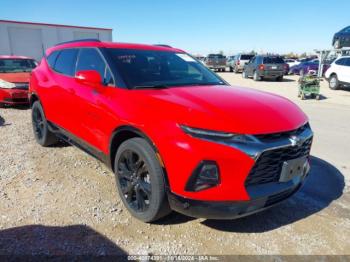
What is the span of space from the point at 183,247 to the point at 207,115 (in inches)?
49.5

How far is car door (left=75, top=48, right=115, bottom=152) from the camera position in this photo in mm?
3289

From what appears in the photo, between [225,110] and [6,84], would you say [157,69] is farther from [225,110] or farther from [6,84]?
[6,84]

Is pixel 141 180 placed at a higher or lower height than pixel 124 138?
lower

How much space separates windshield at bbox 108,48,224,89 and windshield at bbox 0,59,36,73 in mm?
7672

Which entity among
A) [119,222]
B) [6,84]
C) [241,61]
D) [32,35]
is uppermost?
[32,35]

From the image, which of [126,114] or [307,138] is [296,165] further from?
[126,114]

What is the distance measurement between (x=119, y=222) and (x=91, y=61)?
2025mm

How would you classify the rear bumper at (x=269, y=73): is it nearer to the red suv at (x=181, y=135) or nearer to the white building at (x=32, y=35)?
the white building at (x=32, y=35)

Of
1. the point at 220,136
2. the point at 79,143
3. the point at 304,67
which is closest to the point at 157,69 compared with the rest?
the point at 79,143

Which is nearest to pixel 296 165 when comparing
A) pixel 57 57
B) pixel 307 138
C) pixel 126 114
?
pixel 307 138

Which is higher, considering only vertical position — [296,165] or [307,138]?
[307,138]

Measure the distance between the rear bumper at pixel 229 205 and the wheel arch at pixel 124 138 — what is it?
224 mm

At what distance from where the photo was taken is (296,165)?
2.75 metres

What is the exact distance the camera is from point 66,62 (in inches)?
176
